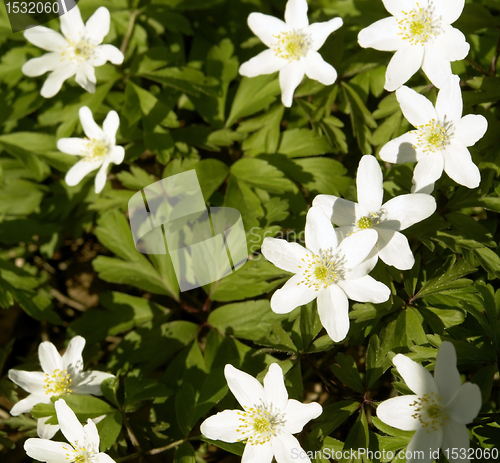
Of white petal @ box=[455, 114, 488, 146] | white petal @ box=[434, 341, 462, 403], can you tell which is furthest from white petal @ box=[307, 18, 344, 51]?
white petal @ box=[434, 341, 462, 403]

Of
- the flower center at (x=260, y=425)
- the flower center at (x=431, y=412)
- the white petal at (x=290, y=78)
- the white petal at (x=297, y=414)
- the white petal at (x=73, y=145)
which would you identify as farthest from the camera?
the white petal at (x=73, y=145)

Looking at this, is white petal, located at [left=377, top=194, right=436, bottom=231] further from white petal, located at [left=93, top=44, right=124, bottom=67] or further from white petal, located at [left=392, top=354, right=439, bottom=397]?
white petal, located at [left=93, top=44, right=124, bottom=67]

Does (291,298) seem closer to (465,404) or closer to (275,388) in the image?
(275,388)

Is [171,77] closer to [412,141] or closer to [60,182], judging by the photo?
[60,182]

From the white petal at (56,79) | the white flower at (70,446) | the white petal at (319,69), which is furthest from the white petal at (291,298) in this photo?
the white petal at (56,79)

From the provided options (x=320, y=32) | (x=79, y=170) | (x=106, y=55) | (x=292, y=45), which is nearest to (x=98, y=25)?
(x=106, y=55)

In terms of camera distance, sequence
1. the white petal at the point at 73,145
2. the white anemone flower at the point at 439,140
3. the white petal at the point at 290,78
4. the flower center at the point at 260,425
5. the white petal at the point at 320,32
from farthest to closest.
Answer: the white petal at the point at 73,145 < the white petal at the point at 290,78 < the white petal at the point at 320,32 < the white anemone flower at the point at 439,140 < the flower center at the point at 260,425

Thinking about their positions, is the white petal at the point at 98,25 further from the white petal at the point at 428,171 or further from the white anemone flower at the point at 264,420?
the white anemone flower at the point at 264,420
